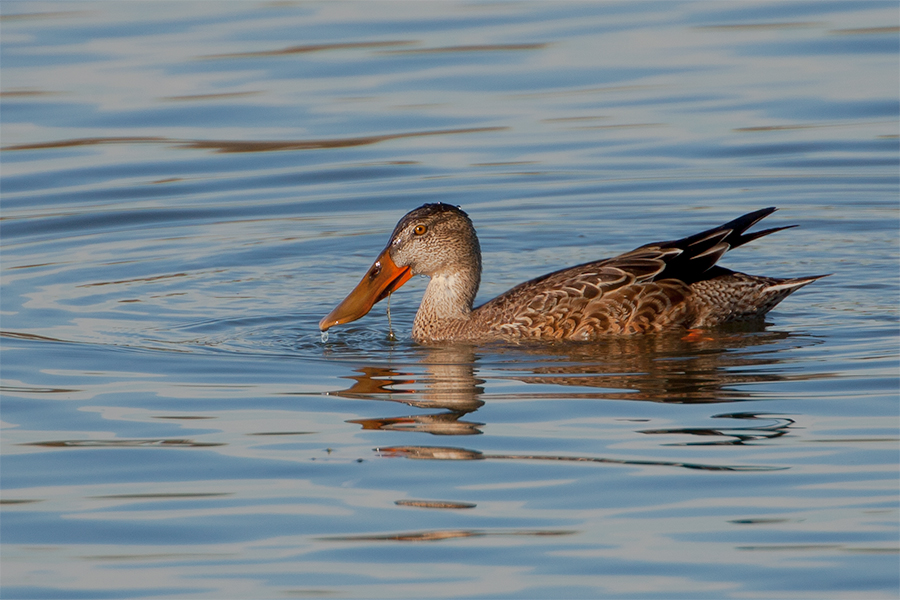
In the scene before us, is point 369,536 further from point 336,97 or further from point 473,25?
point 473,25

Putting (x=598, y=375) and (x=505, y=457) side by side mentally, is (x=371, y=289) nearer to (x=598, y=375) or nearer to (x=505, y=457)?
(x=598, y=375)

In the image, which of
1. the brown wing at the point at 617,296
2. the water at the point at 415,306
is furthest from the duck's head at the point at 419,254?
the brown wing at the point at 617,296

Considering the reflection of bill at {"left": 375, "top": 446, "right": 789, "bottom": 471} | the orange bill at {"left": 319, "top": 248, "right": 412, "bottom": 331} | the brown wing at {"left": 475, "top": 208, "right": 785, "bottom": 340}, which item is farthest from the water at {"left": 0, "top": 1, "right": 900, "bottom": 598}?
the orange bill at {"left": 319, "top": 248, "right": 412, "bottom": 331}

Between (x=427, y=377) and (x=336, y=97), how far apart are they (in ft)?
29.1

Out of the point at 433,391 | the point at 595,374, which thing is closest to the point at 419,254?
the point at 433,391

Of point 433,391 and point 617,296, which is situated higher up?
point 617,296

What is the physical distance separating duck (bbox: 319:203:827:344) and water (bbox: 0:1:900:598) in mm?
234

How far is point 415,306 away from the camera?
11039 mm

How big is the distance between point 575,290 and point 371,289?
140cm

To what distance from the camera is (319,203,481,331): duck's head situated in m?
9.84

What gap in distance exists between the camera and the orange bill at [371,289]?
32.0 feet

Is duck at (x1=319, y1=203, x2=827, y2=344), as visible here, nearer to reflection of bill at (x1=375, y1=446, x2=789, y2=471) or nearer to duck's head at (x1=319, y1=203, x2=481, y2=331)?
duck's head at (x1=319, y1=203, x2=481, y2=331)

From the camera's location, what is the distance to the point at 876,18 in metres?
19.2

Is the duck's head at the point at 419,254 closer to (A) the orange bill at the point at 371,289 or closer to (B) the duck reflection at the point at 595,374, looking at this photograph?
(A) the orange bill at the point at 371,289
